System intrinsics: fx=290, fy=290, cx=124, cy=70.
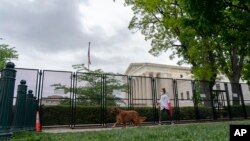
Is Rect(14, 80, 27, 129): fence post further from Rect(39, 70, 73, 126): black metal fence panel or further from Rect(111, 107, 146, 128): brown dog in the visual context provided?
Rect(111, 107, 146, 128): brown dog

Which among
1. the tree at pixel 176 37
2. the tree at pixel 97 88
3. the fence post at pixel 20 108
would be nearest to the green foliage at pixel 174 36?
the tree at pixel 176 37

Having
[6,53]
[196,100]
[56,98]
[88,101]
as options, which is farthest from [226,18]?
[6,53]

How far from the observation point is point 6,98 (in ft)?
22.8

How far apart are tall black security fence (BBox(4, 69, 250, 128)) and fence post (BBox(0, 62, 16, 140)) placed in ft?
24.4

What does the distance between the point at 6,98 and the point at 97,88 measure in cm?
1142

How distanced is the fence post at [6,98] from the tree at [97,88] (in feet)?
31.5

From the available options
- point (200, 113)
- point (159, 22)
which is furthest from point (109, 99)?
point (159, 22)

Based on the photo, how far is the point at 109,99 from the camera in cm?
1781

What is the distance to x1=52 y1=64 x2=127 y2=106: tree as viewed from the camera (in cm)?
1719

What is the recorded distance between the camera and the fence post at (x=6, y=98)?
22.5 ft

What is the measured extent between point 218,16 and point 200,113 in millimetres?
11755

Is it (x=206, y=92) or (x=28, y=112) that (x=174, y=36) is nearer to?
(x=206, y=92)

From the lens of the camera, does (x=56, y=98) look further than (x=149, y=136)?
Yes

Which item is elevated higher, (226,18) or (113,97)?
(226,18)
